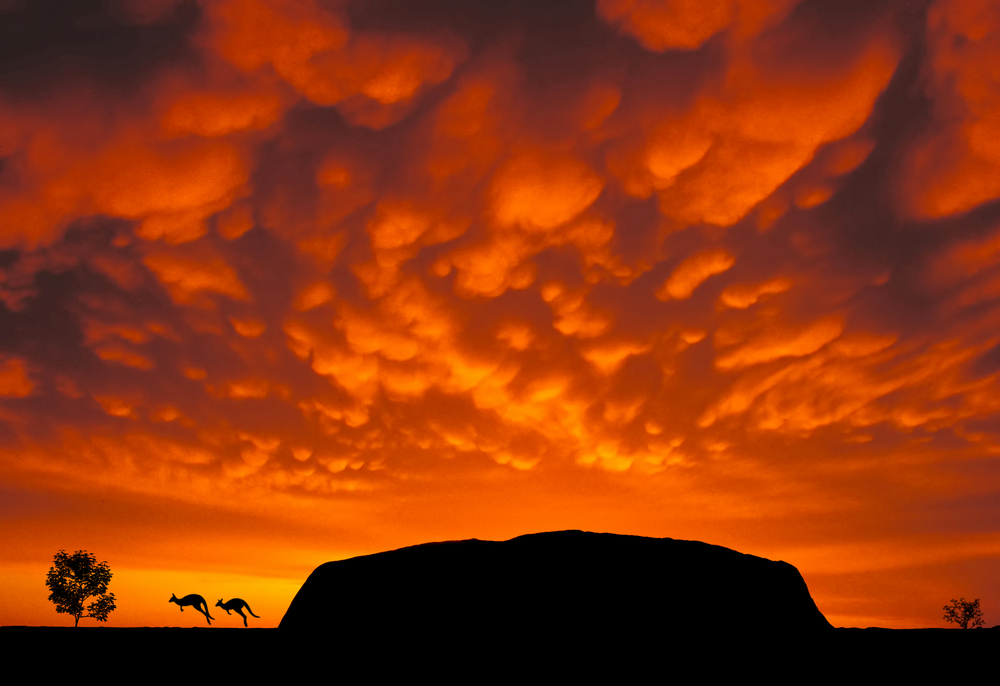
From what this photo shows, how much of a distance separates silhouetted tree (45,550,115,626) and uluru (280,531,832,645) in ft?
190

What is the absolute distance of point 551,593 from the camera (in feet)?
32.9

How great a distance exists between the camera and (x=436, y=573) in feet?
34.9

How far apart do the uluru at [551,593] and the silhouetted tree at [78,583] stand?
57.8 metres

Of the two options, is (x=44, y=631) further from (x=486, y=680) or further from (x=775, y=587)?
(x=775, y=587)

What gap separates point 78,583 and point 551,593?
61904mm

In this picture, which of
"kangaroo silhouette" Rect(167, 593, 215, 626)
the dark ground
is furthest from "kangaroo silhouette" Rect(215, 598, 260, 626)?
the dark ground

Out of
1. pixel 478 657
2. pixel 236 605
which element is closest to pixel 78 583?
pixel 236 605

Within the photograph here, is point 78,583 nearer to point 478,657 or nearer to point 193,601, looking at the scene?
point 193,601

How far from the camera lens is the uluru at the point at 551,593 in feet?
32.2

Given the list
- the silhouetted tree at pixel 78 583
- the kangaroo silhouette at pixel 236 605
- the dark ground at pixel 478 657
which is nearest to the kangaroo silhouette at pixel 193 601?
the kangaroo silhouette at pixel 236 605

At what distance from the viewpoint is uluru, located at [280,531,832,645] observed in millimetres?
9805

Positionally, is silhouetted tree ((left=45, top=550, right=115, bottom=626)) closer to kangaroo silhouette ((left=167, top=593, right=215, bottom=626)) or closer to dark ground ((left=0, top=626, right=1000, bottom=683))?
kangaroo silhouette ((left=167, top=593, right=215, bottom=626))

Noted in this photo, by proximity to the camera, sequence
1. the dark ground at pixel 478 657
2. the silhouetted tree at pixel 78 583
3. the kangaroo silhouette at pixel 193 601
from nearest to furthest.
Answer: the dark ground at pixel 478 657, the kangaroo silhouette at pixel 193 601, the silhouetted tree at pixel 78 583

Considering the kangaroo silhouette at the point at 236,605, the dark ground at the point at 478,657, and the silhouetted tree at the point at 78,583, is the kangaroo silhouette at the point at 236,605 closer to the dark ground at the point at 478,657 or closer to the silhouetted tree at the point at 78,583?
the dark ground at the point at 478,657
